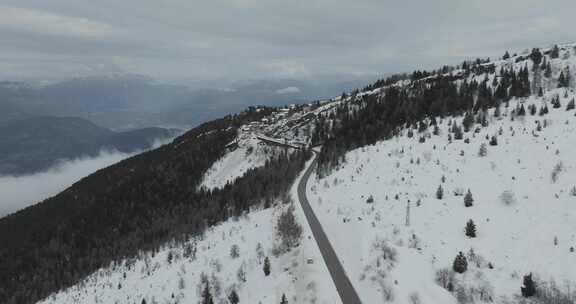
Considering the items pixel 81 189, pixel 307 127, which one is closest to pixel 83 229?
pixel 81 189

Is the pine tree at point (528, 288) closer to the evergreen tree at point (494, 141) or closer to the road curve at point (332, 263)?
the road curve at point (332, 263)

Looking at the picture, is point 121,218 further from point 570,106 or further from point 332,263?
point 570,106

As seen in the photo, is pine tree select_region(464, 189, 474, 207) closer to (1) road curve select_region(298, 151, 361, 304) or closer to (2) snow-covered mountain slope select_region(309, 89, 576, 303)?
(2) snow-covered mountain slope select_region(309, 89, 576, 303)

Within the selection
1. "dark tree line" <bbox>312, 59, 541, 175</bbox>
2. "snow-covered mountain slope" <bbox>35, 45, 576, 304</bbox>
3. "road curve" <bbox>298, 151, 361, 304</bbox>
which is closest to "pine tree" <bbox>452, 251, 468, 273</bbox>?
"snow-covered mountain slope" <bbox>35, 45, 576, 304</bbox>

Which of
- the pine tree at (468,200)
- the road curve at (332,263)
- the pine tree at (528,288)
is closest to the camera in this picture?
the pine tree at (528,288)

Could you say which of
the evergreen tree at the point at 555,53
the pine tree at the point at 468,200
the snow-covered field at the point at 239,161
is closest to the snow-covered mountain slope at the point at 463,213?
the pine tree at the point at 468,200

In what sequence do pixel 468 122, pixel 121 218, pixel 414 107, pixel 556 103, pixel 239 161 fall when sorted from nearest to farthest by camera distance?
pixel 556 103
pixel 468 122
pixel 414 107
pixel 239 161
pixel 121 218

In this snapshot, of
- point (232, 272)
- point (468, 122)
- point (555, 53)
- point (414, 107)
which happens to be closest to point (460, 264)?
point (232, 272)
